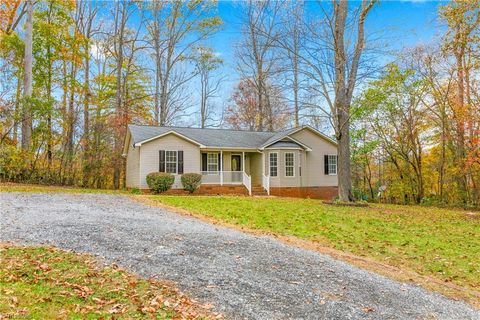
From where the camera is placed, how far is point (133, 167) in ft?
65.2

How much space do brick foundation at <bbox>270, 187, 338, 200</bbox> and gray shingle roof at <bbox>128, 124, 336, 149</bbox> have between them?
2.93m

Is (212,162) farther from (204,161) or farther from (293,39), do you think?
(293,39)

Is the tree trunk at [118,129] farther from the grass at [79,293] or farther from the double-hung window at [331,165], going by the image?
the grass at [79,293]

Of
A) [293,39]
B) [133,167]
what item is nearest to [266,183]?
[133,167]

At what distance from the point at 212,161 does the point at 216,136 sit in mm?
1924

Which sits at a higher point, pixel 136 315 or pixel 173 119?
pixel 173 119

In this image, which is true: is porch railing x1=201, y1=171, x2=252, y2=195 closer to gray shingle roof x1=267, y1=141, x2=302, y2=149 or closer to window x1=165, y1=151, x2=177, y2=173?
window x1=165, y1=151, x2=177, y2=173

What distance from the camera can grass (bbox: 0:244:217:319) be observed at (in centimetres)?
354

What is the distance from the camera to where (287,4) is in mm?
20641

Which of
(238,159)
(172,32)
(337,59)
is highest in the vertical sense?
(172,32)

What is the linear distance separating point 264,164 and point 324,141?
473cm

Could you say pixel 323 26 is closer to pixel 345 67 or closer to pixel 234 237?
pixel 345 67

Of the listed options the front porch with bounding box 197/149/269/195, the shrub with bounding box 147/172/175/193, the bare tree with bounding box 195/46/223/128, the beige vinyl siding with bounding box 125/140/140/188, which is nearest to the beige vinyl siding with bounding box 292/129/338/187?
the front porch with bounding box 197/149/269/195

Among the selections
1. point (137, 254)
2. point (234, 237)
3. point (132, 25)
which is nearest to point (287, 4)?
point (132, 25)
